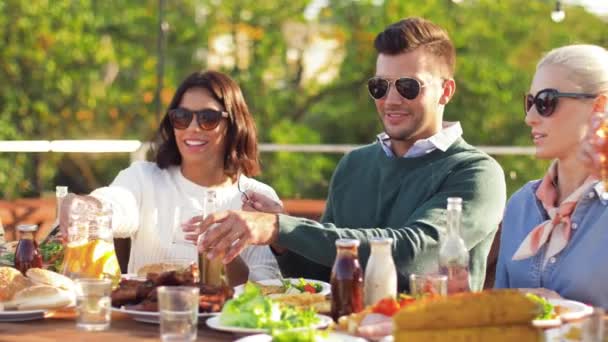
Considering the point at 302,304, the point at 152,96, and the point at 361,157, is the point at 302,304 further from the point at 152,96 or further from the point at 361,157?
the point at 152,96

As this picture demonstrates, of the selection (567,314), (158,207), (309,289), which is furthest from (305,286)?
(158,207)

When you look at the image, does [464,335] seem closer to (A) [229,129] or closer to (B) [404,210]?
(B) [404,210]

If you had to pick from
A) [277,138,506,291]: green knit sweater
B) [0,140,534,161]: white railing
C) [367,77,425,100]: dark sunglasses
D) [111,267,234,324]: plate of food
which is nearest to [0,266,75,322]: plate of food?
[111,267,234,324]: plate of food

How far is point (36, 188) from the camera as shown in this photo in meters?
13.9

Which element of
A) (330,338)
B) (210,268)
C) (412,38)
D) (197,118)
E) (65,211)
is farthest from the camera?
(197,118)

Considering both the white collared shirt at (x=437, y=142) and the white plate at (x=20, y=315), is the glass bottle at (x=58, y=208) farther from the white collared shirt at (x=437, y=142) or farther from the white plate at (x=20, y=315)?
the white collared shirt at (x=437, y=142)

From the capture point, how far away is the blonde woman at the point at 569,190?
126 inches

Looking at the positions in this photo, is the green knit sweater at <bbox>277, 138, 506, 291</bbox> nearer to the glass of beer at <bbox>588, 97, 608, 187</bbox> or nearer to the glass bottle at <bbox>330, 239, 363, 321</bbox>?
the glass bottle at <bbox>330, 239, 363, 321</bbox>

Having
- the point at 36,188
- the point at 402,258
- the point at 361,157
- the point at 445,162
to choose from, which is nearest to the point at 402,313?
the point at 402,258

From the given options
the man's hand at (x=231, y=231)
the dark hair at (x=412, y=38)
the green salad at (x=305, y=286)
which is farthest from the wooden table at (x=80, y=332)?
the dark hair at (x=412, y=38)

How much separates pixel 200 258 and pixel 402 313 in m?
0.95

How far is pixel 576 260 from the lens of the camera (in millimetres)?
3223

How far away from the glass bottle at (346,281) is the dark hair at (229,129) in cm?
158

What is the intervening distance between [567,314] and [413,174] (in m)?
1.07
